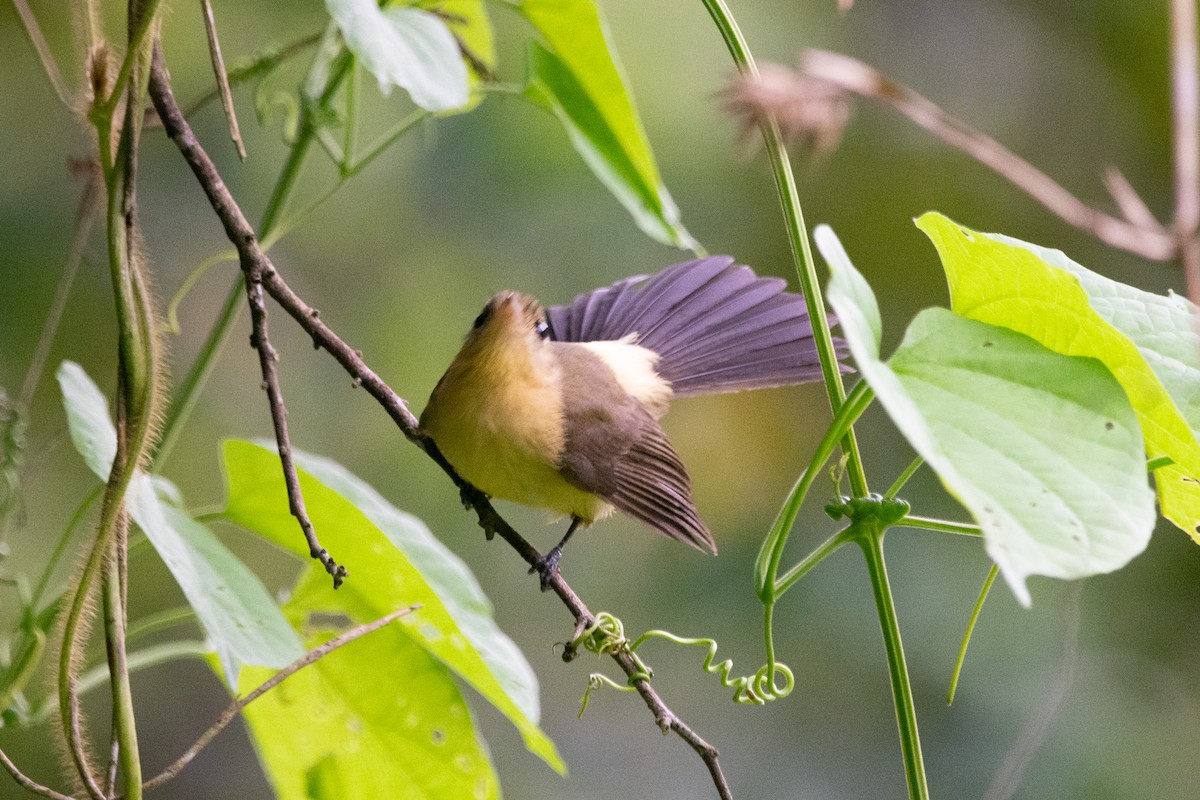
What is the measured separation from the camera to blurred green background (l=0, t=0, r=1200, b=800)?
314cm

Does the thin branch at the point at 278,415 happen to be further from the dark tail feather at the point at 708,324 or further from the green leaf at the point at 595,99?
the dark tail feather at the point at 708,324

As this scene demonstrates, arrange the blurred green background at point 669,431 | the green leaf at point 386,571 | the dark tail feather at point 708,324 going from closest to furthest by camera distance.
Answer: the green leaf at point 386,571 < the dark tail feather at point 708,324 < the blurred green background at point 669,431

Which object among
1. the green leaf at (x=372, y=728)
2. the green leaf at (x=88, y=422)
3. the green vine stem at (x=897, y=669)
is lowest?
the green vine stem at (x=897, y=669)

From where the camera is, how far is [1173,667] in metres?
3.45

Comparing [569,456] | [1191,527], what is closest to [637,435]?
[569,456]

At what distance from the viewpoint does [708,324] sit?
226cm

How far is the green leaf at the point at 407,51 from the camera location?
99 cm

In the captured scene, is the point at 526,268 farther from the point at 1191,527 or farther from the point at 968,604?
the point at 1191,527

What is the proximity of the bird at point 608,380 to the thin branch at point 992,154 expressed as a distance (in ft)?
2.49

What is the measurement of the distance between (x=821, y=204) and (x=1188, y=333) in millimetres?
2878

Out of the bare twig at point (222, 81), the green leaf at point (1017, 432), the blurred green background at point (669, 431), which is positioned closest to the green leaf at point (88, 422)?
the bare twig at point (222, 81)

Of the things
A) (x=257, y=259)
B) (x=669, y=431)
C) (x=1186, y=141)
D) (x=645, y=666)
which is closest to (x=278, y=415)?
(x=257, y=259)

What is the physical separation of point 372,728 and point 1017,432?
0.96 m

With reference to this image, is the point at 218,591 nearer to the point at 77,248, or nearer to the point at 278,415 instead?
the point at 278,415
